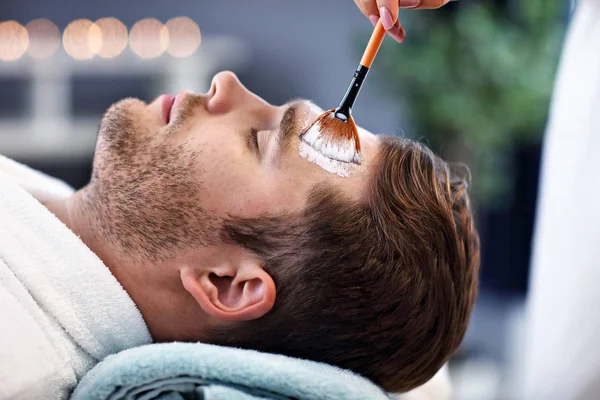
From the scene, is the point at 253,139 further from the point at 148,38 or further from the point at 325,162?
the point at 148,38

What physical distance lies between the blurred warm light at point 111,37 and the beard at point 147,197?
2.53m

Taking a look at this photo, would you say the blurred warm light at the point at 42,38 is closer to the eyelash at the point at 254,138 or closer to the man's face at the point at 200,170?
the man's face at the point at 200,170

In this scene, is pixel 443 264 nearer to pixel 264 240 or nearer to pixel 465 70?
pixel 264 240

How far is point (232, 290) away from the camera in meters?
1.01

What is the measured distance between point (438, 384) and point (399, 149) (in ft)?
1.47

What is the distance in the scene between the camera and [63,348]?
874 millimetres

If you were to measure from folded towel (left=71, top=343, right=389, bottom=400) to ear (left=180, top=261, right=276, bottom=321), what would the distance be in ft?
0.46

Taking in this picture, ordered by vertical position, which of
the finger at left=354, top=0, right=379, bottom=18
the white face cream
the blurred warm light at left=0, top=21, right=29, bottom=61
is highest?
the blurred warm light at left=0, top=21, right=29, bottom=61

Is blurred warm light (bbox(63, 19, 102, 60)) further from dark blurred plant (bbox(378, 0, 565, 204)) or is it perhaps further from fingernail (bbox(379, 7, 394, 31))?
fingernail (bbox(379, 7, 394, 31))

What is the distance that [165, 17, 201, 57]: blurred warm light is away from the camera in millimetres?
3489

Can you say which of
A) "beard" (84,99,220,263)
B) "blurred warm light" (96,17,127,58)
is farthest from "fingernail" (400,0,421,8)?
"blurred warm light" (96,17,127,58)

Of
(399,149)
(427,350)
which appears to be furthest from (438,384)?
(399,149)

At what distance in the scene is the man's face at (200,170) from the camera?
1.03 metres

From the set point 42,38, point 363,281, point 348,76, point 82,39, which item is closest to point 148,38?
point 82,39
